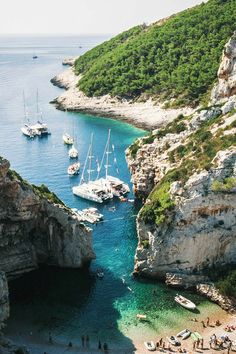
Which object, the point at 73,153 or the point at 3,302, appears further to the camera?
the point at 73,153

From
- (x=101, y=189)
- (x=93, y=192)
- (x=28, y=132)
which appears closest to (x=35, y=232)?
(x=93, y=192)

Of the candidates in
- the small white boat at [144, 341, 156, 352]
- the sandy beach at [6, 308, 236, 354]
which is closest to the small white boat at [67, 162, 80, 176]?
the sandy beach at [6, 308, 236, 354]

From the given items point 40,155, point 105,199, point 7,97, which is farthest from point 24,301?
point 7,97

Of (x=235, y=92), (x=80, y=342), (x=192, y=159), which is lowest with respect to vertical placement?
(x=80, y=342)

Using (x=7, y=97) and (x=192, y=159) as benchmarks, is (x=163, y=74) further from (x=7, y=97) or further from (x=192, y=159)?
(x=192, y=159)

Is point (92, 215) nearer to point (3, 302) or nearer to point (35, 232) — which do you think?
point (35, 232)
